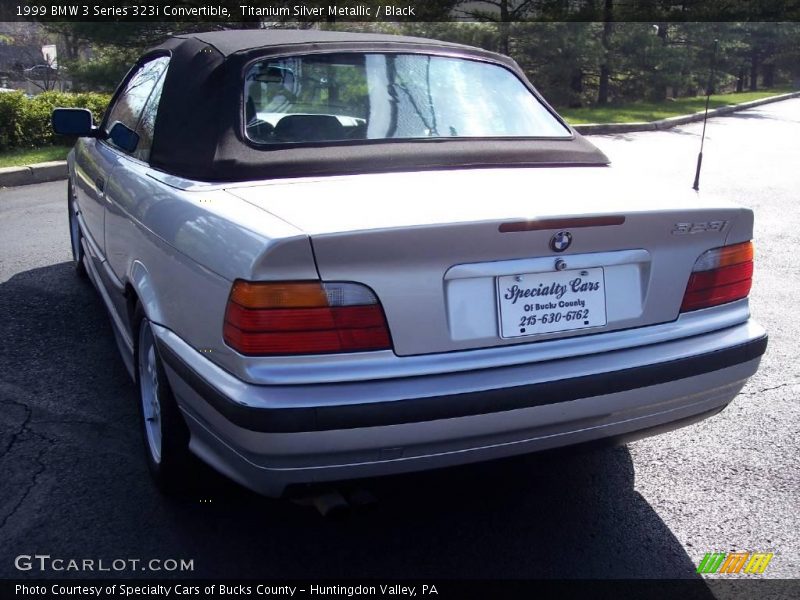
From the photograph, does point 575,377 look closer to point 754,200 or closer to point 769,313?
point 769,313

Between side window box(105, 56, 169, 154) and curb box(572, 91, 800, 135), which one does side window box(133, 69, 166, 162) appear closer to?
side window box(105, 56, 169, 154)

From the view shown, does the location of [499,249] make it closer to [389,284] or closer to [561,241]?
[561,241]

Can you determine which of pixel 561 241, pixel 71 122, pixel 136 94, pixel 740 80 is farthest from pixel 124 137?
pixel 740 80

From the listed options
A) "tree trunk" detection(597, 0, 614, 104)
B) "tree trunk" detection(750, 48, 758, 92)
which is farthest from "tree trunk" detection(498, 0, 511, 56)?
"tree trunk" detection(750, 48, 758, 92)

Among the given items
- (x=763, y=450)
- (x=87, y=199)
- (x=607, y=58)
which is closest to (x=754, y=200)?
(x=763, y=450)

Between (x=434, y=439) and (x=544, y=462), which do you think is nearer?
(x=434, y=439)

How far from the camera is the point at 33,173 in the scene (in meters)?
10.6

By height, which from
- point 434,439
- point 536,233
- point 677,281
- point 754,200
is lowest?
point 754,200

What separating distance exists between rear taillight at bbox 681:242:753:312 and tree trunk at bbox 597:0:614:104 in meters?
22.9

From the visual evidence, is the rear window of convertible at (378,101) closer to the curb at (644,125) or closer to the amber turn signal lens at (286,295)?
the amber turn signal lens at (286,295)

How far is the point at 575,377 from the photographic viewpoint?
238cm

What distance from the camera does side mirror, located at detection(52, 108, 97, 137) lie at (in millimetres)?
4145

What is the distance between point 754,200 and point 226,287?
8.33 m

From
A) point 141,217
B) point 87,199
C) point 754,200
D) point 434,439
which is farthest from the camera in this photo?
point 754,200
